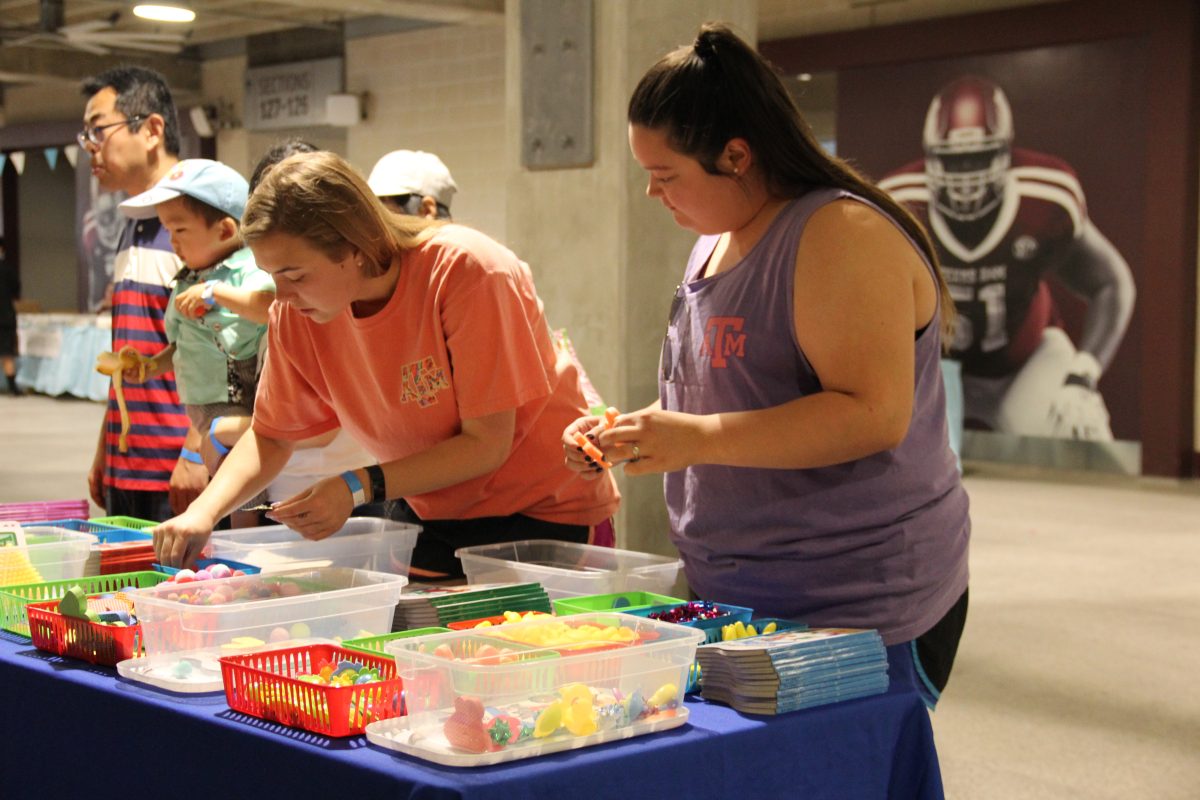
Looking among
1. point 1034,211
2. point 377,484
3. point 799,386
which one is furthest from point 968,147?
point 799,386

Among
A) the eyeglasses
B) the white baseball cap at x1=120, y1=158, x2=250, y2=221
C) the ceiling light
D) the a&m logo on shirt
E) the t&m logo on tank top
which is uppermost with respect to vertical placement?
the ceiling light

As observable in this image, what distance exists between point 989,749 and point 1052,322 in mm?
6406

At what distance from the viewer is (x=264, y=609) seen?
1.78m

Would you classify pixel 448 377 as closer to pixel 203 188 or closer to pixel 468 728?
pixel 468 728

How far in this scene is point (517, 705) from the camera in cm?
145

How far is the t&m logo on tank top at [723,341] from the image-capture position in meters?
1.90

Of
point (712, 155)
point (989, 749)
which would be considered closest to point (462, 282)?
point (712, 155)

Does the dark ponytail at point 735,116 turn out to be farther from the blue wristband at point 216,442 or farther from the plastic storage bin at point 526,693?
the blue wristband at point 216,442

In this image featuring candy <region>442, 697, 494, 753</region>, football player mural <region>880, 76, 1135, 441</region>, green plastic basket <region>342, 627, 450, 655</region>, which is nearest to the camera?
candy <region>442, 697, 494, 753</region>

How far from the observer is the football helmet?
9.97 m

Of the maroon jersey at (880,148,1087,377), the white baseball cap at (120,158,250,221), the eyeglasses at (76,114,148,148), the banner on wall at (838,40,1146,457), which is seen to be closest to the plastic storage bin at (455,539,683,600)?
the white baseball cap at (120,158,250,221)

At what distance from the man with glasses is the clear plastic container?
1201 millimetres

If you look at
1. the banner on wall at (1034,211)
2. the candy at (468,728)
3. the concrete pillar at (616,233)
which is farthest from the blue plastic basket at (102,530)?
the banner on wall at (1034,211)

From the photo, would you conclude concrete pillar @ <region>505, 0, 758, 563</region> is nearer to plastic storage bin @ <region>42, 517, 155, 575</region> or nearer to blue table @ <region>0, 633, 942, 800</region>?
plastic storage bin @ <region>42, 517, 155, 575</region>
